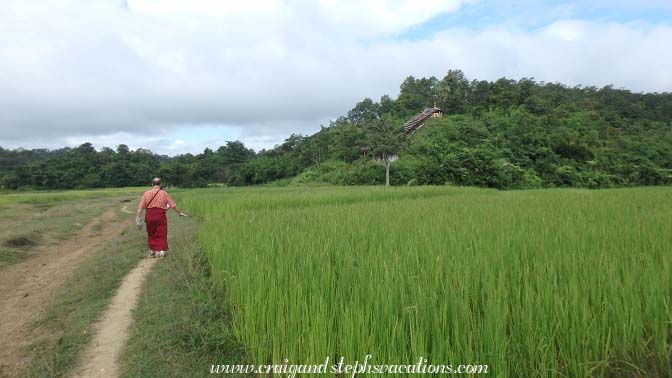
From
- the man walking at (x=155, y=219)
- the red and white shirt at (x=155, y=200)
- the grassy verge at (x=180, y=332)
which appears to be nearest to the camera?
the grassy verge at (x=180, y=332)

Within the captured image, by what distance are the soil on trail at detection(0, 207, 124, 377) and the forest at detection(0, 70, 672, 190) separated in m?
18.2

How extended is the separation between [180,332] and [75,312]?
73.1 inches

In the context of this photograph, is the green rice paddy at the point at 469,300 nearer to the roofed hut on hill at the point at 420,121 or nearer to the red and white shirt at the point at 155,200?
the red and white shirt at the point at 155,200

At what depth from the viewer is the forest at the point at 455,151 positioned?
24656 mm

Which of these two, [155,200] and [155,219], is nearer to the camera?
[155,219]

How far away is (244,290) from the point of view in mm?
3283

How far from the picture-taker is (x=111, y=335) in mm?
3463

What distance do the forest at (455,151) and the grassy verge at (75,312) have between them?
18.9 metres

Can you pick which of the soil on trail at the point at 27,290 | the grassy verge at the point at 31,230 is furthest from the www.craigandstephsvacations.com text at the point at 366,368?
the grassy verge at the point at 31,230

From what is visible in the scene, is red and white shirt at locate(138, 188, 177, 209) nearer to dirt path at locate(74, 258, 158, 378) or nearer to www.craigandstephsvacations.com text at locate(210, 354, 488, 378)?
dirt path at locate(74, 258, 158, 378)

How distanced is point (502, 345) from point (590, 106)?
52.4 meters

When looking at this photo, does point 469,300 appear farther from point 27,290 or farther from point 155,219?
point 27,290

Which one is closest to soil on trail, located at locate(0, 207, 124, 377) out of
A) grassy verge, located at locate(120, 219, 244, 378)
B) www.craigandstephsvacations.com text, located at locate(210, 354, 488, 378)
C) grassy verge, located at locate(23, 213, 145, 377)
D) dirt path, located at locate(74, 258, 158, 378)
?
grassy verge, located at locate(23, 213, 145, 377)

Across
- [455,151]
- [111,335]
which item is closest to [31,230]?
[111,335]
